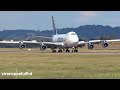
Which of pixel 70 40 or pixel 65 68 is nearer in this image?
pixel 65 68

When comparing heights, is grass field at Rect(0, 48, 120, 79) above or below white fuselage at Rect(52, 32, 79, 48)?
below

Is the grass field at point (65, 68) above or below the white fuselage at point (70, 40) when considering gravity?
below

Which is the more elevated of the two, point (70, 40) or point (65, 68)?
point (70, 40)

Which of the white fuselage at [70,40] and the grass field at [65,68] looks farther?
the white fuselage at [70,40]

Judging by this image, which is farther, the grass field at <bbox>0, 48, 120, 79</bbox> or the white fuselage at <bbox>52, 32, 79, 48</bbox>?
the white fuselage at <bbox>52, 32, 79, 48</bbox>
